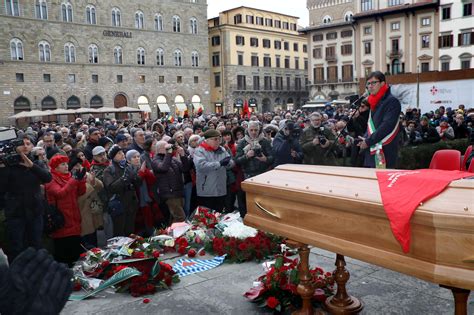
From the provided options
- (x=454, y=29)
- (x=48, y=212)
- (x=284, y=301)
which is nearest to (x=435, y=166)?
(x=284, y=301)

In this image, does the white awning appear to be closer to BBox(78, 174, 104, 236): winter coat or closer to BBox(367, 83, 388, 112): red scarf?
BBox(78, 174, 104, 236): winter coat

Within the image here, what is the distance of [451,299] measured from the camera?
13.0ft

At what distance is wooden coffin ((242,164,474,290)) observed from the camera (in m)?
2.25

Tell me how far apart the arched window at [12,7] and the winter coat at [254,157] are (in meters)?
41.0

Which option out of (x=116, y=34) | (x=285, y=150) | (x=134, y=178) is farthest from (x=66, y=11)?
(x=134, y=178)

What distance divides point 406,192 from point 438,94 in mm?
21509

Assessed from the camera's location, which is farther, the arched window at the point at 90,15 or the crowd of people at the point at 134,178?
the arched window at the point at 90,15

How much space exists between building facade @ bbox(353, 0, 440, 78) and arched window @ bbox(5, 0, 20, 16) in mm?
36589

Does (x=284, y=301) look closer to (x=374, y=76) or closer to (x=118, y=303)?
(x=118, y=303)

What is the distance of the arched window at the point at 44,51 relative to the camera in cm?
4222

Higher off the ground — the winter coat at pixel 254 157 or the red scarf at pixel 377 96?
the red scarf at pixel 377 96

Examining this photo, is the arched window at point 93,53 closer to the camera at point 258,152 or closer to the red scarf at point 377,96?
the camera at point 258,152

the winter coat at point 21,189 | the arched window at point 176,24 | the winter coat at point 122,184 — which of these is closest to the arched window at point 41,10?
the arched window at point 176,24

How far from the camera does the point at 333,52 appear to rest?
5562 centimetres
